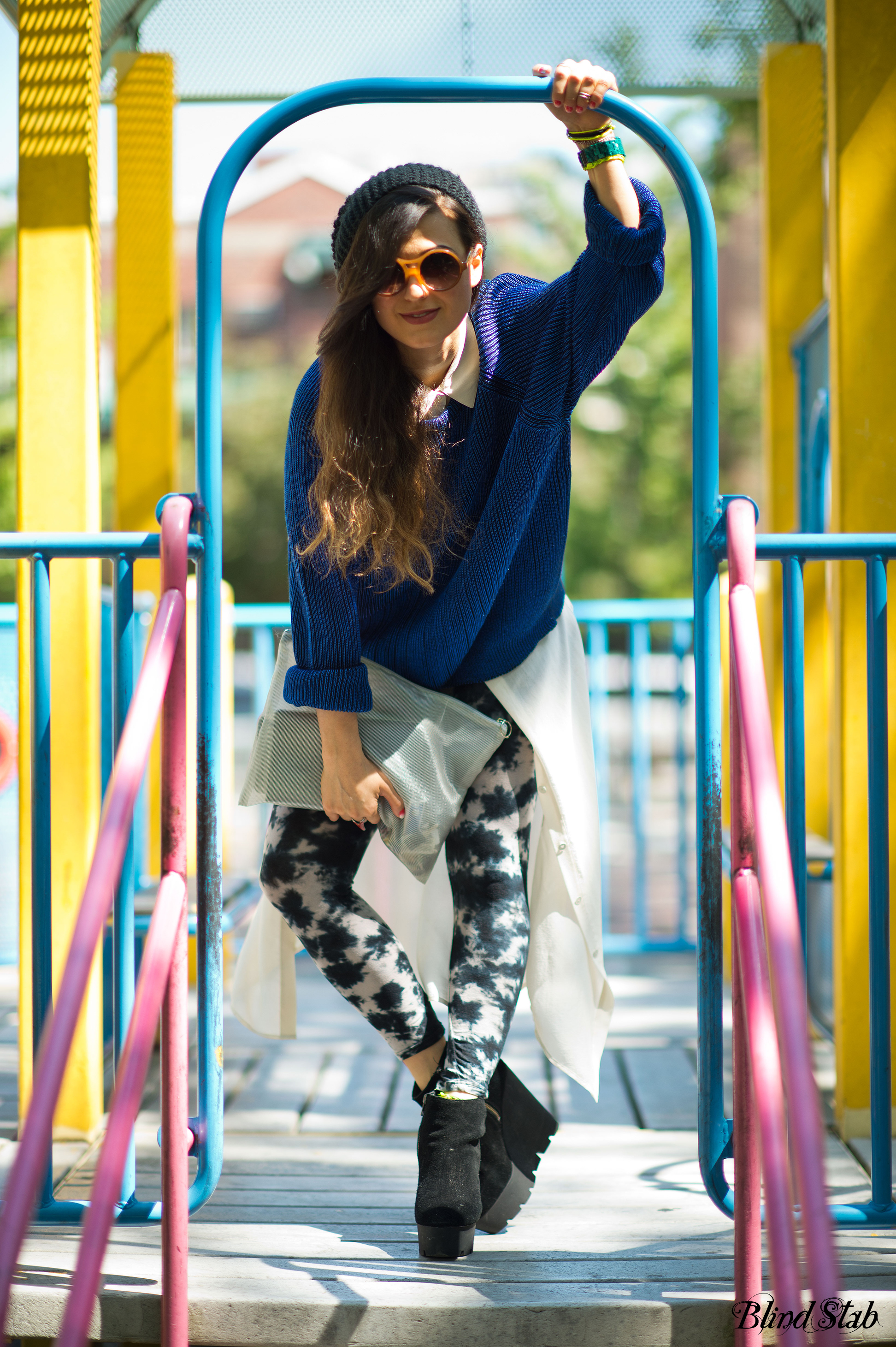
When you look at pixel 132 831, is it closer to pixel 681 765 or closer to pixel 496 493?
pixel 496 493

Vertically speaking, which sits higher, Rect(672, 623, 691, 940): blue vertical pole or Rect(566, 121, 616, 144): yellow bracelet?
Rect(566, 121, 616, 144): yellow bracelet

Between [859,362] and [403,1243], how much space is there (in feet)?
6.07

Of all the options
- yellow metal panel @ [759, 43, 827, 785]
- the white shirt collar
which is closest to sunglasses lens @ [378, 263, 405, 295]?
the white shirt collar

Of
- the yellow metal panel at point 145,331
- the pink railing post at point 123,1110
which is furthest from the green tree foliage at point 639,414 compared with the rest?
the pink railing post at point 123,1110

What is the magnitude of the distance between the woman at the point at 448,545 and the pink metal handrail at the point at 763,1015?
31 cm

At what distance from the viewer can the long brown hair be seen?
5.47ft

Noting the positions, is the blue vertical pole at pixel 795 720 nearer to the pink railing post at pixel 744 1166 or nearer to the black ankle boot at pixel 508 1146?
the pink railing post at pixel 744 1166

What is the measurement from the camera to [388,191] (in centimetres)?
169

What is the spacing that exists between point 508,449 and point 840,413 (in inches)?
38.5

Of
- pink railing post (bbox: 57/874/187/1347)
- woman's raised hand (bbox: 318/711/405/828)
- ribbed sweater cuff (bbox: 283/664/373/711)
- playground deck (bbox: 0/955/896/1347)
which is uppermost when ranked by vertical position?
ribbed sweater cuff (bbox: 283/664/373/711)

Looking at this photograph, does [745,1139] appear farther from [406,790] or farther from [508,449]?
[508,449]

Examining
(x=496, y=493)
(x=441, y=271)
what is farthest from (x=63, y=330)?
(x=496, y=493)

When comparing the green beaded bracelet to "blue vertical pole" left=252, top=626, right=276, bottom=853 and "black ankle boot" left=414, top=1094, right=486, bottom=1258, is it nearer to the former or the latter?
"black ankle boot" left=414, top=1094, right=486, bottom=1258

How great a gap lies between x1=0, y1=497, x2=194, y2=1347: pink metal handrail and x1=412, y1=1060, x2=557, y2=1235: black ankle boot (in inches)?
15.0
